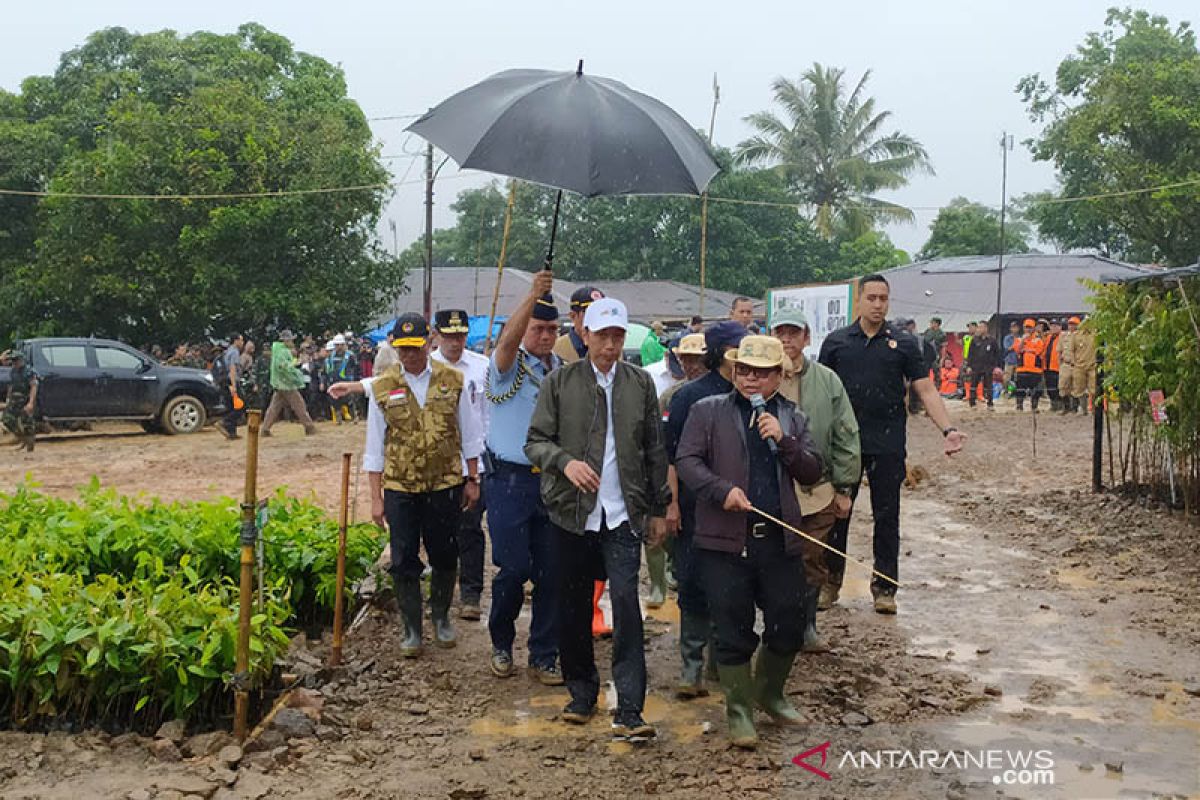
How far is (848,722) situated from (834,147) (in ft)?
138

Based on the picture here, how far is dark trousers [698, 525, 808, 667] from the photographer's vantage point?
509 cm

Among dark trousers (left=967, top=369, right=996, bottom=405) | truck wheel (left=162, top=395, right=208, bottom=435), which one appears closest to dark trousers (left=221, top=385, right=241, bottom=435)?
truck wheel (left=162, top=395, right=208, bottom=435)

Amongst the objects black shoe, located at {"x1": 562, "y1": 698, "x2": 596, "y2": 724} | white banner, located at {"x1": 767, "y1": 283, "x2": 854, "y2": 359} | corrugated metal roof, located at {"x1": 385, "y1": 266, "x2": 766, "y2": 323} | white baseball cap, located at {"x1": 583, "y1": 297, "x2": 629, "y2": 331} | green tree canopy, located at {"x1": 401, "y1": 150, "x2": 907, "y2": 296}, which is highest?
green tree canopy, located at {"x1": 401, "y1": 150, "x2": 907, "y2": 296}

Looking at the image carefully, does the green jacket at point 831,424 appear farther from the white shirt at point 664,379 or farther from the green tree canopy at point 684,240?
the green tree canopy at point 684,240

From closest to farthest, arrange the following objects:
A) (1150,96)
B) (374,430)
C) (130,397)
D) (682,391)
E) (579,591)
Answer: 1. (579,591)
2. (682,391)
3. (374,430)
4. (130,397)
5. (1150,96)

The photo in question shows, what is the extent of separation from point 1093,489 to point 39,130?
3112 cm

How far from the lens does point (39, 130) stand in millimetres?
34438

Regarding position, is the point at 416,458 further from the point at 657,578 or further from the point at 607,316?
the point at 657,578

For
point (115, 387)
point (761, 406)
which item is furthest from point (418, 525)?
point (115, 387)

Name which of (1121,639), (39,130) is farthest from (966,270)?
(1121,639)

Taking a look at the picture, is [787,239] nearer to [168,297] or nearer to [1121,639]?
[168,297]

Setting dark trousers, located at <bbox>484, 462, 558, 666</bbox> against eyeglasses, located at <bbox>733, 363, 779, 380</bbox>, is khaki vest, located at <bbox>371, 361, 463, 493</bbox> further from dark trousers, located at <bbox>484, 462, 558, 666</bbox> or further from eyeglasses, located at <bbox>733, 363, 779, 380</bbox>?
eyeglasses, located at <bbox>733, 363, 779, 380</bbox>

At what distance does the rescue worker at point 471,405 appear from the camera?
6.78 m

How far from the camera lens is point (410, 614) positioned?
21.5ft
